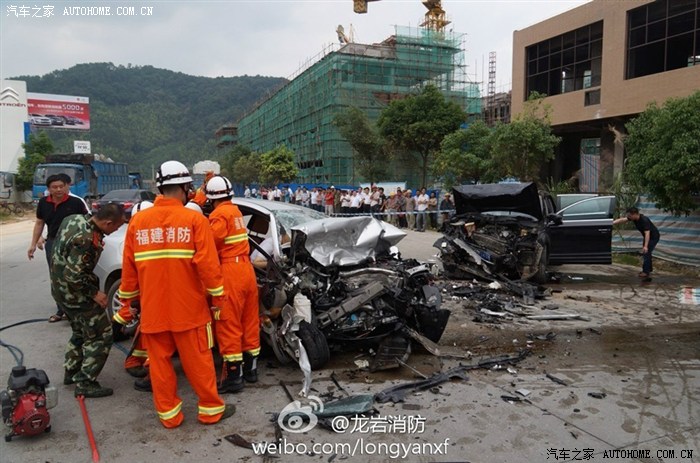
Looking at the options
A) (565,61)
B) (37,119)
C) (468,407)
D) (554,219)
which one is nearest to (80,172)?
(554,219)

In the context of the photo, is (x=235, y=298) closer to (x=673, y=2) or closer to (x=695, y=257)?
(x=695, y=257)

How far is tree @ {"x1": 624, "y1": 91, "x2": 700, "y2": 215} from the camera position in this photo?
9.84 m

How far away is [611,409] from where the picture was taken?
13.5ft

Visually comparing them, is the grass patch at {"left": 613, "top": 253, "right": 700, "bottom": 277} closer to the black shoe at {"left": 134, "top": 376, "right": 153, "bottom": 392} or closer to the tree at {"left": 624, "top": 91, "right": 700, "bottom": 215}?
the tree at {"left": 624, "top": 91, "right": 700, "bottom": 215}

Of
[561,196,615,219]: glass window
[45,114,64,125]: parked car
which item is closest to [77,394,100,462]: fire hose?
[561,196,615,219]: glass window

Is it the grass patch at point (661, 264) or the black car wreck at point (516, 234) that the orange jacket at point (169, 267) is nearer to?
the black car wreck at point (516, 234)

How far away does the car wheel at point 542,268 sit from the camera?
9.22 meters

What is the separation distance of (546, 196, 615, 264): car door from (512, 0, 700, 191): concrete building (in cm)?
1197

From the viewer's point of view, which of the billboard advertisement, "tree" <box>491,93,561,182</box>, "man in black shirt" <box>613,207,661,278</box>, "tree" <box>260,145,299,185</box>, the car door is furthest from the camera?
the billboard advertisement

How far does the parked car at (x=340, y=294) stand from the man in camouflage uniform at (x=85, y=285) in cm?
144

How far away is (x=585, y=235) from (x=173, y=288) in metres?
9.10

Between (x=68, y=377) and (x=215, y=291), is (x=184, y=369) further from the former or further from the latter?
(x=68, y=377)

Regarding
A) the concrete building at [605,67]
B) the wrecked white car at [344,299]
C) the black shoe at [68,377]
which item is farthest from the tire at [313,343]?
the concrete building at [605,67]

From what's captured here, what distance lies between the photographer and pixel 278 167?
42656mm
